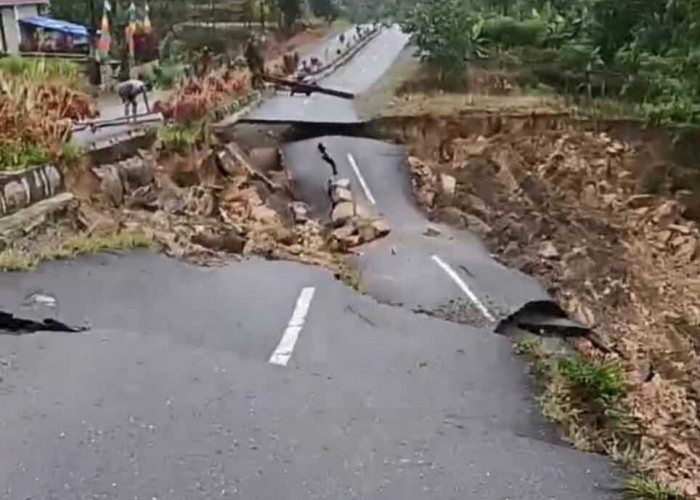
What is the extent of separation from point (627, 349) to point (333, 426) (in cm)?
660

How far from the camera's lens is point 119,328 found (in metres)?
6.81

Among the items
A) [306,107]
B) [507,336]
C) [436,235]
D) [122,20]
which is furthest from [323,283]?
[122,20]

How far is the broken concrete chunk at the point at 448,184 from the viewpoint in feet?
61.0

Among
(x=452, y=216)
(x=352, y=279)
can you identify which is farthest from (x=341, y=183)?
(x=352, y=279)

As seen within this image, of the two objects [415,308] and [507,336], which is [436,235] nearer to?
[415,308]

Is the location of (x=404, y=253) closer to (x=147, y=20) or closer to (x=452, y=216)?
(x=452, y=216)

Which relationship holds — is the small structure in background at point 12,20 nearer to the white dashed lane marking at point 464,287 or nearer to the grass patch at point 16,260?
the white dashed lane marking at point 464,287

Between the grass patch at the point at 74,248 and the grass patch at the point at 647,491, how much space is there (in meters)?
5.36

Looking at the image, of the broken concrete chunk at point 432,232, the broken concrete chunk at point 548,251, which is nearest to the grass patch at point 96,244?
the broken concrete chunk at point 432,232

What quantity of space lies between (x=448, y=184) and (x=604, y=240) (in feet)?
11.6

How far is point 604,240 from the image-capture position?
1689 cm

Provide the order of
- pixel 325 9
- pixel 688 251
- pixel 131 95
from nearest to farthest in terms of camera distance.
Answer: pixel 688 251
pixel 131 95
pixel 325 9

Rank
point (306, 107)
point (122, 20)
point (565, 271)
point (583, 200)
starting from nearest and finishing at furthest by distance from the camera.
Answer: point (565, 271) < point (583, 200) < point (306, 107) < point (122, 20)

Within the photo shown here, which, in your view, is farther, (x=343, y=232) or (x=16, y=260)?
(x=343, y=232)
